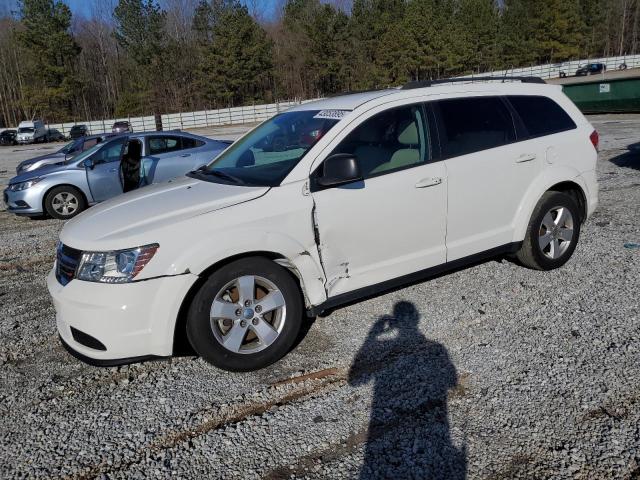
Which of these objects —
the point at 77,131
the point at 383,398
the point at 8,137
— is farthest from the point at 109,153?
the point at 77,131

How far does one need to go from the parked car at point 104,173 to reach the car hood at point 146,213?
560 centimetres

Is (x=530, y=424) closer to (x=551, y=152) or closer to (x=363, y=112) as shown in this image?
(x=363, y=112)

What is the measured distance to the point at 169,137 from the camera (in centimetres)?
992

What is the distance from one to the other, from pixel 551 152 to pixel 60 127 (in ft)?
176

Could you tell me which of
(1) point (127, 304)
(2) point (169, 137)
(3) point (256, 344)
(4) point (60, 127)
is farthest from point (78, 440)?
(4) point (60, 127)

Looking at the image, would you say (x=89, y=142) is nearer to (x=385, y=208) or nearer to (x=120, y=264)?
(x=120, y=264)

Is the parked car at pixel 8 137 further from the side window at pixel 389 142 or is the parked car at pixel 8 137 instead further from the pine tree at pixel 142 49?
the side window at pixel 389 142

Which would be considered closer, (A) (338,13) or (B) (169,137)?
(B) (169,137)

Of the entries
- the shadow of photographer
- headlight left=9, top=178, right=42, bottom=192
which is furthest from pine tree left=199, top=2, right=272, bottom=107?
the shadow of photographer

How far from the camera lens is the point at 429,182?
4.02 meters

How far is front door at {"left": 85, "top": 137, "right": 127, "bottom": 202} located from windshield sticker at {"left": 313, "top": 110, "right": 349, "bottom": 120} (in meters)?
6.77

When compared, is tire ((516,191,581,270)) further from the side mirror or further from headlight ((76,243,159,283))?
headlight ((76,243,159,283))

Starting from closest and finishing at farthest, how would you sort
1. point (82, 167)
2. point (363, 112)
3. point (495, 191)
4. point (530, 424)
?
point (530, 424) → point (363, 112) → point (495, 191) → point (82, 167)

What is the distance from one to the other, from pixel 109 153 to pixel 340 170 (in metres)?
Answer: 7.70
